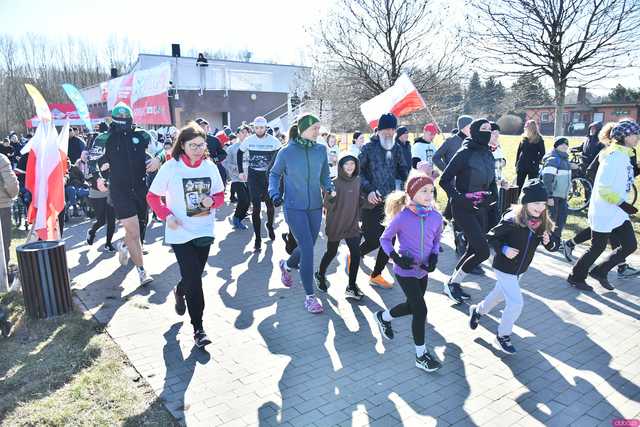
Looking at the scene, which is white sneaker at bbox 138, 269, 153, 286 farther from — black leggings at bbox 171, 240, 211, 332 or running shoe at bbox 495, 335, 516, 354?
running shoe at bbox 495, 335, 516, 354

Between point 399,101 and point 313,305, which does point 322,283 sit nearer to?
point 313,305

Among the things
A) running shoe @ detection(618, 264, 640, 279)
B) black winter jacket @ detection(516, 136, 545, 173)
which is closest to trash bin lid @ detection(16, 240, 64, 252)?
running shoe @ detection(618, 264, 640, 279)

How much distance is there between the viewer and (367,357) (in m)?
4.36

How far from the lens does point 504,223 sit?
171 inches

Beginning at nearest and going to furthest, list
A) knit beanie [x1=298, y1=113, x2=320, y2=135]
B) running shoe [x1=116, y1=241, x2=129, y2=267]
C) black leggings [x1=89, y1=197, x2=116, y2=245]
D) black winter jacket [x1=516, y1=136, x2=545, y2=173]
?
knit beanie [x1=298, y1=113, x2=320, y2=135], running shoe [x1=116, y1=241, x2=129, y2=267], black leggings [x1=89, y1=197, x2=116, y2=245], black winter jacket [x1=516, y1=136, x2=545, y2=173]

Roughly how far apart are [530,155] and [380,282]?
5.01 meters

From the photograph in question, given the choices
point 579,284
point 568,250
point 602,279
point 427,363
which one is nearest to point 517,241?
point 427,363

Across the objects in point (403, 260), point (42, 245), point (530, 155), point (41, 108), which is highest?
point (41, 108)

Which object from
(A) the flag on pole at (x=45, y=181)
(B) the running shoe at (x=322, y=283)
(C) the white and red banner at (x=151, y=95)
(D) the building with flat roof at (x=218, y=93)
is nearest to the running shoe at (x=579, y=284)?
(B) the running shoe at (x=322, y=283)

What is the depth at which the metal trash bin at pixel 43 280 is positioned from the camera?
5.23m

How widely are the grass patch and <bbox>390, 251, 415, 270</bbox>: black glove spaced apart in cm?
210

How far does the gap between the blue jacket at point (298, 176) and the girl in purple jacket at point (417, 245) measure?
4.08ft

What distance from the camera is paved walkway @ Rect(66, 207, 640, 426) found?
3.52m

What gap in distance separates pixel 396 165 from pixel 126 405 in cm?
413
